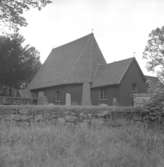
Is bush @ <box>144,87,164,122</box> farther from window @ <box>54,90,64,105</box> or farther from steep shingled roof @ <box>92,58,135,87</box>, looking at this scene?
window @ <box>54,90,64,105</box>

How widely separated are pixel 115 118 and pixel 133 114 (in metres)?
0.91

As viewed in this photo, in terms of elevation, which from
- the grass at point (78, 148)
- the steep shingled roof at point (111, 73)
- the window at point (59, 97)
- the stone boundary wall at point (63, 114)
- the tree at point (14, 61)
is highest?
the tree at point (14, 61)

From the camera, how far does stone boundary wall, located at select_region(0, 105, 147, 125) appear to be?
782 centimetres

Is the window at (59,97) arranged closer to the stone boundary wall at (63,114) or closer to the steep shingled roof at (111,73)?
the steep shingled roof at (111,73)

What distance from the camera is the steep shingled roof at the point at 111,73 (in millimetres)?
21127

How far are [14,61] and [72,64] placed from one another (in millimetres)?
10672

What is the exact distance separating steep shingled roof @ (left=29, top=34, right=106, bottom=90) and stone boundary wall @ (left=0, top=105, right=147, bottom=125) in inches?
516

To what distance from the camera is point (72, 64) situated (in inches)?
931

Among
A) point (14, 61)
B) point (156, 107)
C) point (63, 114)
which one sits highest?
point (14, 61)

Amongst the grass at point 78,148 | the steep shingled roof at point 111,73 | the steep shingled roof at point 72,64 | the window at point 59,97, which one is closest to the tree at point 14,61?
the steep shingled roof at point 72,64

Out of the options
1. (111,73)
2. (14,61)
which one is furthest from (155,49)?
(14,61)

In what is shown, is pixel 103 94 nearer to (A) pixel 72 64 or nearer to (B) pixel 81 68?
(B) pixel 81 68

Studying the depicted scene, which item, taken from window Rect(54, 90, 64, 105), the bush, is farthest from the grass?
window Rect(54, 90, 64, 105)

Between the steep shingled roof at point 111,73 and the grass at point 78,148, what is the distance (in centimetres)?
1377
